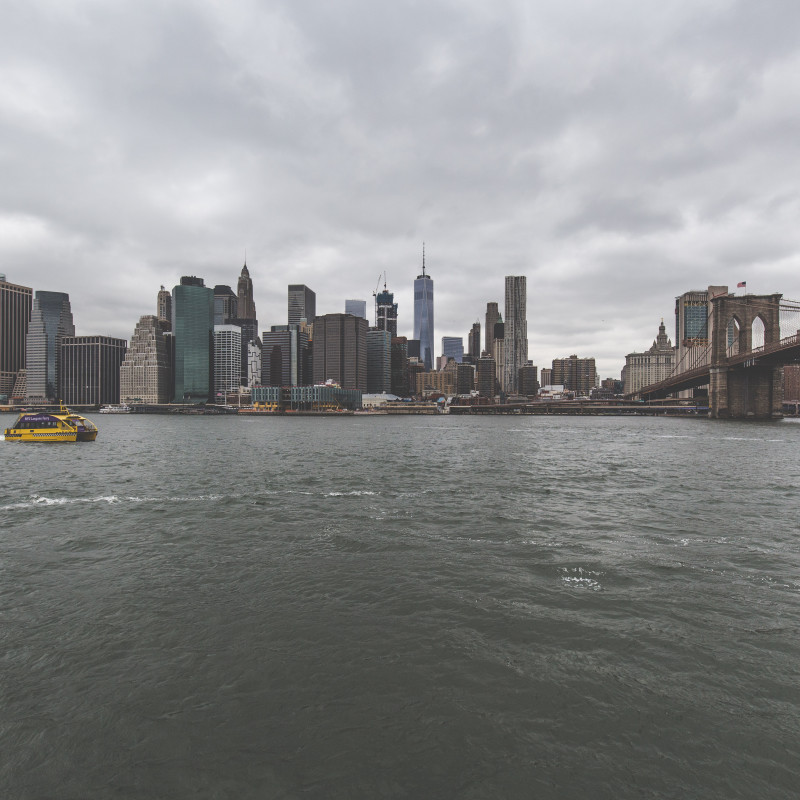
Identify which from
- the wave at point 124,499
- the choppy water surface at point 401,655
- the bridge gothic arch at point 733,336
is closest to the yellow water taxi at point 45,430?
the wave at point 124,499

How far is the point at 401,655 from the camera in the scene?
7887 mm

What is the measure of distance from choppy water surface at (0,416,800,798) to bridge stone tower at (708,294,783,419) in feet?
351


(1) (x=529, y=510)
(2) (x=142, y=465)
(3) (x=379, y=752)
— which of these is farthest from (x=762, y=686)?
(2) (x=142, y=465)

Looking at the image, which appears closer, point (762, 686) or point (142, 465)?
point (762, 686)

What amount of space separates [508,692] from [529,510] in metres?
12.4

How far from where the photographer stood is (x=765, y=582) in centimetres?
1080

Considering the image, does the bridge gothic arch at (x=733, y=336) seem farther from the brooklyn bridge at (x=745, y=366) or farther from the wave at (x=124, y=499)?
the wave at (x=124, y=499)

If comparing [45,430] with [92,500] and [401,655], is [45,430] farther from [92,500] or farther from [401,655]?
[401,655]

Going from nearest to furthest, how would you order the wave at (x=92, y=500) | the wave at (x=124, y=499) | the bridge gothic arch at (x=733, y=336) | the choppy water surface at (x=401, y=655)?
the choppy water surface at (x=401, y=655)
the wave at (x=92, y=500)
the wave at (x=124, y=499)
the bridge gothic arch at (x=733, y=336)

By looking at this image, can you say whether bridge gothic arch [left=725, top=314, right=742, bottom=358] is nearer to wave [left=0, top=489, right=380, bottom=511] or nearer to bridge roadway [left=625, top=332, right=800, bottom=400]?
bridge roadway [left=625, top=332, right=800, bottom=400]

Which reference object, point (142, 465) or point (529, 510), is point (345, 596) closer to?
point (529, 510)

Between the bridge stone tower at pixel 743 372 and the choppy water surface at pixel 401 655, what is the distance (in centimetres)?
10695

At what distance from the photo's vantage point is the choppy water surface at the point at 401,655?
5.45 meters

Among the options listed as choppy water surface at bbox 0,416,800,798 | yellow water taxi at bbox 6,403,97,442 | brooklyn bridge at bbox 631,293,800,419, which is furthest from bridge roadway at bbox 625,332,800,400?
yellow water taxi at bbox 6,403,97,442
